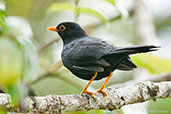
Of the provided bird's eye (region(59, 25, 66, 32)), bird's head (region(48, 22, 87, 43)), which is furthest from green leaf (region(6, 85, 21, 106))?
bird's eye (region(59, 25, 66, 32))

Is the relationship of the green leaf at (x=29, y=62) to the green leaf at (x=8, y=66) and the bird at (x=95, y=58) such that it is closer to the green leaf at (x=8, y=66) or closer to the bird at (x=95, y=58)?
the green leaf at (x=8, y=66)

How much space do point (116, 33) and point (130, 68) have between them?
21.1ft

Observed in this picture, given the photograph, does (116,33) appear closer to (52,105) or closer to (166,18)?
(166,18)

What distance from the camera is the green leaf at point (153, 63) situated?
3676 millimetres

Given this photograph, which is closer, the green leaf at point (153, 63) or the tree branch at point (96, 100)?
the tree branch at point (96, 100)

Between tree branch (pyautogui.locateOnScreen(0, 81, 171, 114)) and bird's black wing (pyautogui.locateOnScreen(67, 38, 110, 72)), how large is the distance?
0.38 metres

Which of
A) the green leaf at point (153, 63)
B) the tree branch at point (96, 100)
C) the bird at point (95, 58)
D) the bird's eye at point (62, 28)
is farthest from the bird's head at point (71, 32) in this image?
the tree branch at point (96, 100)

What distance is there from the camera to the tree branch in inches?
94.8

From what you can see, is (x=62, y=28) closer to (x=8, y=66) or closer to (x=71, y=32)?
(x=71, y=32)

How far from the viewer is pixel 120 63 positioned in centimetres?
361

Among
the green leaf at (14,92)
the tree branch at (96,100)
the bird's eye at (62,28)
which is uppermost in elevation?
the bird's eye at (62,28)

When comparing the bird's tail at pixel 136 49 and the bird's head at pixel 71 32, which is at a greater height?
the bird's head at pixel 71 32

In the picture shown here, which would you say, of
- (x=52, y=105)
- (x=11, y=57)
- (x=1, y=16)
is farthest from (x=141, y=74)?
(x=11, y=57)

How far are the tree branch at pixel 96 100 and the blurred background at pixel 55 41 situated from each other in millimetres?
129
